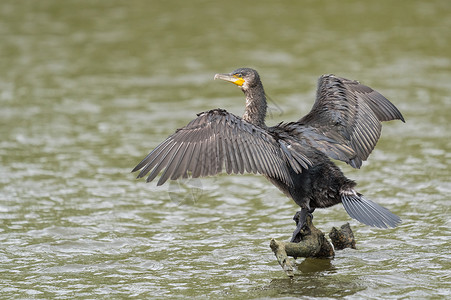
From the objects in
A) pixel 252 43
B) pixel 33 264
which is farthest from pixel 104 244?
pixel 252 43

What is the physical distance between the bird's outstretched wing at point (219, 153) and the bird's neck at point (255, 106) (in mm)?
942

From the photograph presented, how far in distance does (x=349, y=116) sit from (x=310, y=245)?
146 centimetres

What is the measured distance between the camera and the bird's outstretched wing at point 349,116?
24.1 ft

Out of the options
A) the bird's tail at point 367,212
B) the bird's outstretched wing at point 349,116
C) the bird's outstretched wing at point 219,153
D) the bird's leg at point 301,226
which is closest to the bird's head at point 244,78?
the bird's outstretched wing at point 349,116

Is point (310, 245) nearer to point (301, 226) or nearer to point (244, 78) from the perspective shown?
point (301, 226)

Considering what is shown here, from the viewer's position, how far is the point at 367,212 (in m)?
6.38

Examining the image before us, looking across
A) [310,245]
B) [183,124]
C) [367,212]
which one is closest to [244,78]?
[310,245]

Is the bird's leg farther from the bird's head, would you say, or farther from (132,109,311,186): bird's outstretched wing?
the bird's head

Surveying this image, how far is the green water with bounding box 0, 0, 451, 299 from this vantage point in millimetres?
6758

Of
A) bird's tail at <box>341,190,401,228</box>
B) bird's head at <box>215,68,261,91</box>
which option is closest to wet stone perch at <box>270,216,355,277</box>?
bird's tail at <box>341,190,401,228</box>

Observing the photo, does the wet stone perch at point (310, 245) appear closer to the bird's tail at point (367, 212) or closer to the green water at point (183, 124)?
the green water at point (183, 124)

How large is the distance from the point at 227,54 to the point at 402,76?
3130 mm

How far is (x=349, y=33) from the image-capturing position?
14695 mm

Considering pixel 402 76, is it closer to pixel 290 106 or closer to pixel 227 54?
pixel 290 106
